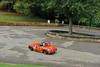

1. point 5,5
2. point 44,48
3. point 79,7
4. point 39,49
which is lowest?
point 39,49

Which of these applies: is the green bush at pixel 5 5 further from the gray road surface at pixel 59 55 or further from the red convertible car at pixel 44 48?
the red convertible car at pixel 44 48

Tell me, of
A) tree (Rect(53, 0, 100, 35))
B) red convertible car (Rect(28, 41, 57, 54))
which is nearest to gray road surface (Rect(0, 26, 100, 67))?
red convertible car (Rect(28, 41, 57, 54))

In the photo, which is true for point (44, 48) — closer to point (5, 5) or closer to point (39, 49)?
point (39, 49)

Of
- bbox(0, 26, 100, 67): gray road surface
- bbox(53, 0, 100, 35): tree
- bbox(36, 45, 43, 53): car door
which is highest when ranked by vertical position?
bbox(53, 0, 100, 35): tree

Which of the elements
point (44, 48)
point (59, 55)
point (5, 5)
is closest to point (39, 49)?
point (44, 48)

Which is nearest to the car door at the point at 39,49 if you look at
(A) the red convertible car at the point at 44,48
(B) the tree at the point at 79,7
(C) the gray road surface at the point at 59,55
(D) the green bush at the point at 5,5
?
(A) the red convertible car at the point at 44,48

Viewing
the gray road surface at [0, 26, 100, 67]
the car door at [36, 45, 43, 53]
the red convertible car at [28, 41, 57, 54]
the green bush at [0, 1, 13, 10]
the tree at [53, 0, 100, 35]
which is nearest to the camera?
the gray road surface at [0, 26, 100, 67]

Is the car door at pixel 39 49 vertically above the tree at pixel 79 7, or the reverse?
the tree at pixel 79 7

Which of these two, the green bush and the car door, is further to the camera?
the green bush

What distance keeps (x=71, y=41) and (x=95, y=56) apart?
1005 centimetres

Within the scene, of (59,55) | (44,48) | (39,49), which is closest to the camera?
(59,55)

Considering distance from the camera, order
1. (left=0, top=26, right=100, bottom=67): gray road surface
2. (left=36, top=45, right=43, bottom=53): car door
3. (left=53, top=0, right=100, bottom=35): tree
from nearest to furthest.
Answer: (left=0, top=26, right=100, bottom=67): gray road surface
(left=36, top=45, right=43, bottom=53): car door
(left=53, top=0, right=100, bottom=35): tree

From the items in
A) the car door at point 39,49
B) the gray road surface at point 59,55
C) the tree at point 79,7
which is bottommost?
the gray road surface at point 59,55

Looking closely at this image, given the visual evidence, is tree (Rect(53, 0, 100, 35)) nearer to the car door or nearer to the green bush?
the car door
